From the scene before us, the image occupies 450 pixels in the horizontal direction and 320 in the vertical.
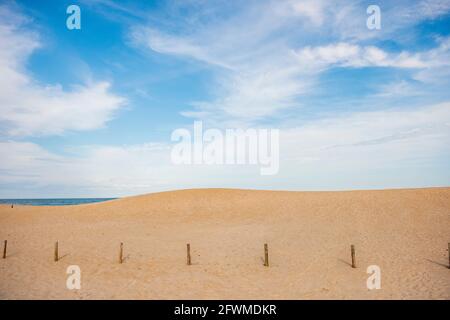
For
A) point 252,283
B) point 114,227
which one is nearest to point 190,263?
point 252,283

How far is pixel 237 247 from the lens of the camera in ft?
86.5

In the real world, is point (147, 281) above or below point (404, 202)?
below

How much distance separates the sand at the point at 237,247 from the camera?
1686 cm

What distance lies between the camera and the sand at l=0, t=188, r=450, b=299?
664 inches

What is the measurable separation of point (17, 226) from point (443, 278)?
138 feet

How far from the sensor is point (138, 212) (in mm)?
45656

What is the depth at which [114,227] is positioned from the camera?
37.2 meters

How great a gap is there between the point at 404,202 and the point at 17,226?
48.5 metres
